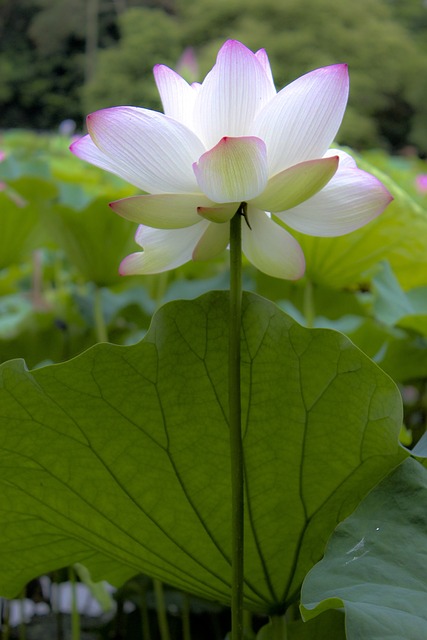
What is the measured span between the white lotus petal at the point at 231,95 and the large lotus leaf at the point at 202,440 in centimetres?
8

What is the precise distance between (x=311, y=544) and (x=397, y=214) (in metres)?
0.36

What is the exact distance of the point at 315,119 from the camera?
0.32 m

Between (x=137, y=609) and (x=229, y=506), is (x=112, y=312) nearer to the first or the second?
→ (x=137, y=609)

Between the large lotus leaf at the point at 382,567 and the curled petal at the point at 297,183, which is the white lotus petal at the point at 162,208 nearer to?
the curled petal at the point at 297,183

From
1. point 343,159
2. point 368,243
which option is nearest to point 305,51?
point 368,243

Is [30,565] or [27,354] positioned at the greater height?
[27,354]

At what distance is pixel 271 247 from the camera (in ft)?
1.22

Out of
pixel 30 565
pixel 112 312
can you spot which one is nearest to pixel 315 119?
pixel 30 565

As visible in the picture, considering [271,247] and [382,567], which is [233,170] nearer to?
[271,247]

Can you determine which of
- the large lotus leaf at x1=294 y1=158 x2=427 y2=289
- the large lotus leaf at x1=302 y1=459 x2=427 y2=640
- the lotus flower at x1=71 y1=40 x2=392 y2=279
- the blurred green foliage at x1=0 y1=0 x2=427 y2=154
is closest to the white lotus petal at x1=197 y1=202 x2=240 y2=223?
the lotus flower at x1=71 y1=40 x2=392 y2=279

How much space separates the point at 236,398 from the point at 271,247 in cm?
8

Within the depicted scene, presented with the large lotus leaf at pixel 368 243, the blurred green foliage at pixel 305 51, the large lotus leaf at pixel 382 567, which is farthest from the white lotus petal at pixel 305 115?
Answer: the blurred green foliage at pixel 305 51

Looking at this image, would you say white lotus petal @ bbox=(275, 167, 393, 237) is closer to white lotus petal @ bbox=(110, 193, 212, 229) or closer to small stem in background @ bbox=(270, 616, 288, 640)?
white lotus petal @ bbox=(110, 193, 212, 229)

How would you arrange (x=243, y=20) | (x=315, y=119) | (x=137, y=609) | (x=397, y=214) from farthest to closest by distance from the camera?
(x=243, y=20)
(x=137, y=609)
(x=397, y=214)
(x=315, y=119)
